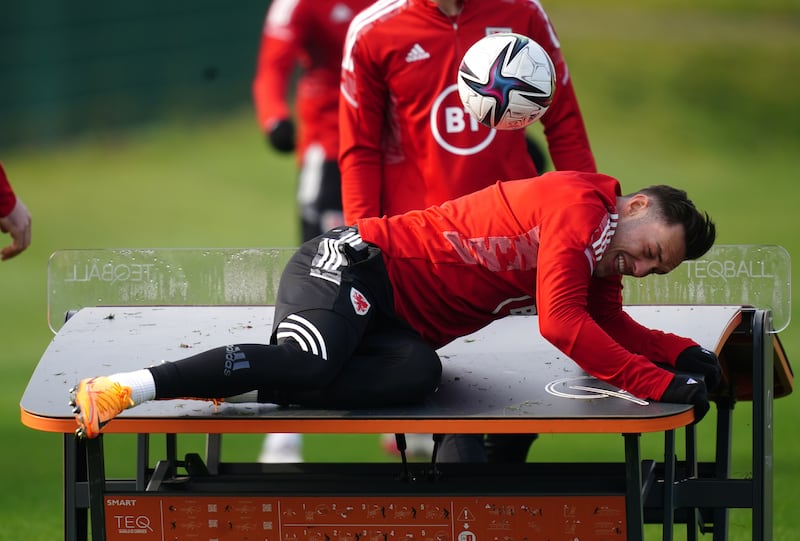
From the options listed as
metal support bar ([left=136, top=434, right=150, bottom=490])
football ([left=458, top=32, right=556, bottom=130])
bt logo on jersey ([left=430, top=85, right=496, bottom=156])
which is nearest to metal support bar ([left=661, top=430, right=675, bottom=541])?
football ([left=458, top=32, right=556, bottom=130])

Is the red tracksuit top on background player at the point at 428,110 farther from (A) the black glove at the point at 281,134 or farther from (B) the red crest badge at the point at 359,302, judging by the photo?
(A) the black glove at the point at 281,134

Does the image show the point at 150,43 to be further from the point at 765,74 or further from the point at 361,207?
the point at 361,207

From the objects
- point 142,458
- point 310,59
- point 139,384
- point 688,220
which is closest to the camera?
point 139,384

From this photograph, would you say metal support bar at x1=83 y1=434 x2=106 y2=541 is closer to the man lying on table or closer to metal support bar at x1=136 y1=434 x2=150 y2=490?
the man lying on table

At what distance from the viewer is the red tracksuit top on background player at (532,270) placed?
3.57 m

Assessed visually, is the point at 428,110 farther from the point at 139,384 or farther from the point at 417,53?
the point at 139,384

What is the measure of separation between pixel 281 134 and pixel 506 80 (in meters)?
2.75

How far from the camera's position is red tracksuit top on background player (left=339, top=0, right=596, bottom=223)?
4.60m

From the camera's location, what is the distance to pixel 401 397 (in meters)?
3.59

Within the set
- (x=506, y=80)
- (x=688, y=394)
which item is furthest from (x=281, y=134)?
(x=688, y=394)

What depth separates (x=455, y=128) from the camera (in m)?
4.61

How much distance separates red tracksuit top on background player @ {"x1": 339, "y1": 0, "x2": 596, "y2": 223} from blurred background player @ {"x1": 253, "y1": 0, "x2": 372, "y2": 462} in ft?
6.56

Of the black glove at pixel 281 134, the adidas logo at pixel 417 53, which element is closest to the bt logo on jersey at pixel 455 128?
the adidas logo at pixel 417 53

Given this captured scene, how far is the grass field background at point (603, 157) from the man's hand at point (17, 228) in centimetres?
268
